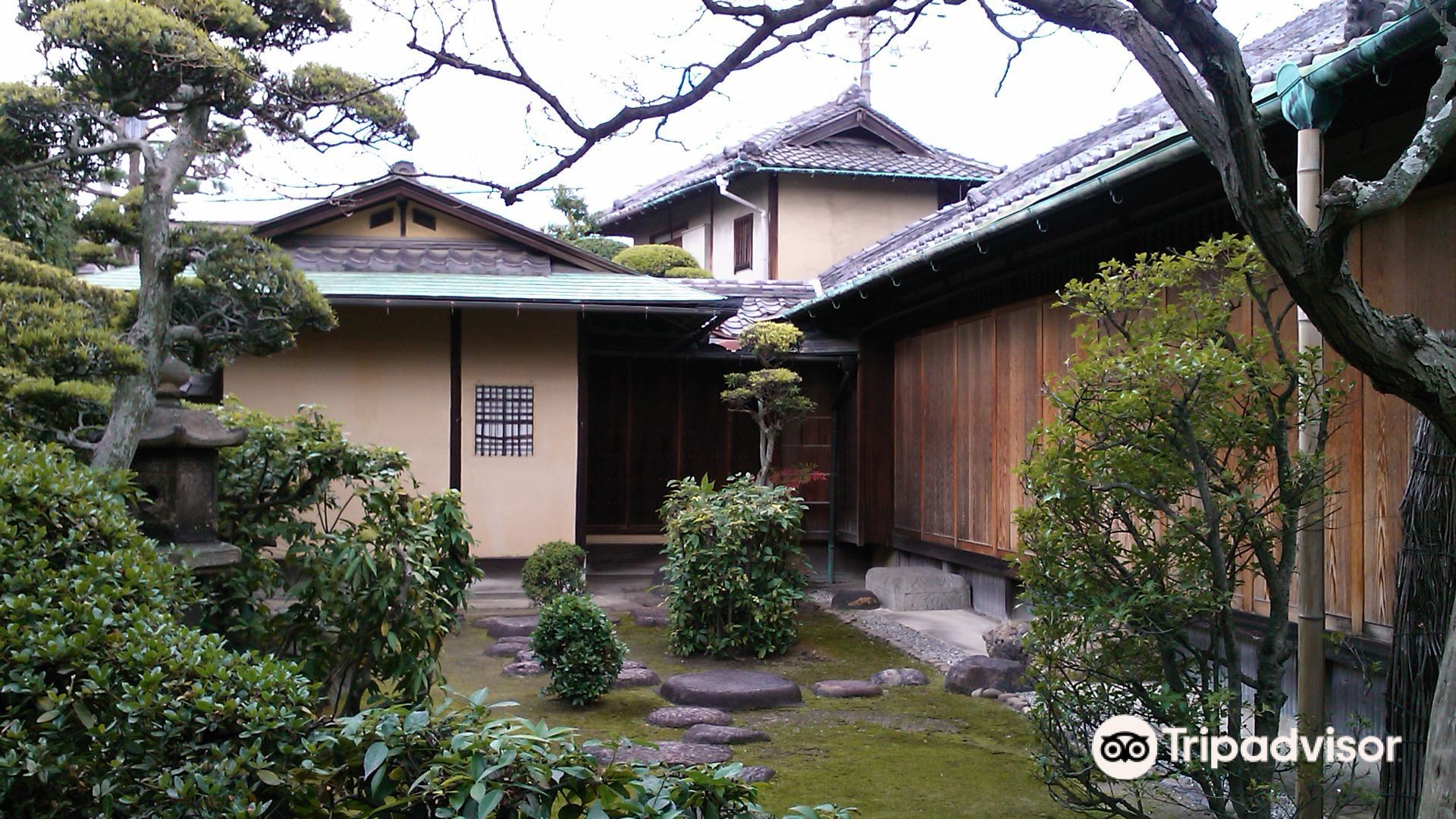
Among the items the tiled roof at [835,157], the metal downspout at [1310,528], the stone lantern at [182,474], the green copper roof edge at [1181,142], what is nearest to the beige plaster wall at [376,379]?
the green copper roof edge at [1181,142]

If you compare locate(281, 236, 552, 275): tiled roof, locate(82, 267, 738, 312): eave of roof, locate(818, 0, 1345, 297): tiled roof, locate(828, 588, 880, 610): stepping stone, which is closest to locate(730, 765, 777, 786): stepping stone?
locate(818, 0, 1345, 297): tiled roof

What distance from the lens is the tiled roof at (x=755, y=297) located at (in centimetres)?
1350

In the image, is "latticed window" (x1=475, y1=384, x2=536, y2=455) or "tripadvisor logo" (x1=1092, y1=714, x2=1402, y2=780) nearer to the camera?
"tripadvisor logo" (x1=1092, y1=714, x2=1402, y2=780)

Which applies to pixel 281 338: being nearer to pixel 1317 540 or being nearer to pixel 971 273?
pixel 1317 540

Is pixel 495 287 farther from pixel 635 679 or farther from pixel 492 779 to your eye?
pixel 492 779

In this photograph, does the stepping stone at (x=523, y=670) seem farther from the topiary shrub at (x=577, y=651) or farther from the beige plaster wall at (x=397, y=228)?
the beige plaster wall at (x=397, y=228)

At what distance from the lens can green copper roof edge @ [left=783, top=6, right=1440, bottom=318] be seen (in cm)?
389

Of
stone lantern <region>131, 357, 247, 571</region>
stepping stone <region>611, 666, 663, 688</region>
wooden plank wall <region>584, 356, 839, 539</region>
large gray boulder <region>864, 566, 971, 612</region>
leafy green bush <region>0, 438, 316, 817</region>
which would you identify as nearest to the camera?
leafy green bush <region>0, 438, 316, 817</region>

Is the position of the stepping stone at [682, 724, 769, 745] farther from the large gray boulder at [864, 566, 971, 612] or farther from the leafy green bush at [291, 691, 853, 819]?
the large gray boulder at [864, 566, 971, 612]

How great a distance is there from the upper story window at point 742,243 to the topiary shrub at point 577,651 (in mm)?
10711

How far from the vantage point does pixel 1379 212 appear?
2.75 m

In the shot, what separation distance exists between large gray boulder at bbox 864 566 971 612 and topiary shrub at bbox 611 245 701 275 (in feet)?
23.5

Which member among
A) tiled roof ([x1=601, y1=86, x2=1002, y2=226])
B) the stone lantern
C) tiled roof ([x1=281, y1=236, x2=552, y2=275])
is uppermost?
tiled roof ([x1=601, y1=86, x2=1002, y2=226])

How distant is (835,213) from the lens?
1695 cm
